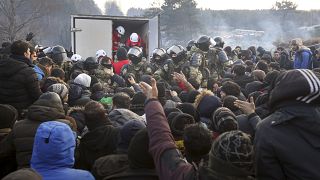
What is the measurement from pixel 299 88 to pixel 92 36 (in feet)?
35.9

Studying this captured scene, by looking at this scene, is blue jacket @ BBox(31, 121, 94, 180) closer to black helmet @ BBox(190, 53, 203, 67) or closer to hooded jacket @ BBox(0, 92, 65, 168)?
hooded jacket @ BBox(0, 92, 65, 168)

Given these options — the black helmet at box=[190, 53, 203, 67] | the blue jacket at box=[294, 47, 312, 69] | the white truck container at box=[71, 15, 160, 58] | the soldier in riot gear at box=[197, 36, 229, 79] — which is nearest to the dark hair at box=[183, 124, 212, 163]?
the black helmet at box=[190, 53, 203, 67]

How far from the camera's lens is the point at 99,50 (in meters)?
12.8

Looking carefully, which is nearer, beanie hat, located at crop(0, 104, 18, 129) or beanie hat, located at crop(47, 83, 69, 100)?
beanie hat, located at crop(0, 104, 18, 129)

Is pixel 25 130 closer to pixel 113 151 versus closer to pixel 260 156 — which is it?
pixel 113 151

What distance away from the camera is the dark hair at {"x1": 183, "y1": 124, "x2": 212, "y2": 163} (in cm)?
277

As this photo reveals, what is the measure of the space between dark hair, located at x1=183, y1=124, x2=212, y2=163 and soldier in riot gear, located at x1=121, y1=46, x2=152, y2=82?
6309mm

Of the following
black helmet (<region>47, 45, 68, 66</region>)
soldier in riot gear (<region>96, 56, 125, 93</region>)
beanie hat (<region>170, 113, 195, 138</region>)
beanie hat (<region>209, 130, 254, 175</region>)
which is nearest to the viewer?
beanie hat (<region>209, 130, 254, 175</region>)

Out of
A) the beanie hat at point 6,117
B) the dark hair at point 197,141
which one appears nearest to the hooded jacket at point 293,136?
the dark hair at point 197,141

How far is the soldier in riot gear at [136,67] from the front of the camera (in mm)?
9289

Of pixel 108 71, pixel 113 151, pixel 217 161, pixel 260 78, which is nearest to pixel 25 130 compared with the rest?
pixel 113 151

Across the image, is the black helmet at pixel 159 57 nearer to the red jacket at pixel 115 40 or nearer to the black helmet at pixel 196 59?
the black helmet at pixel 196 59

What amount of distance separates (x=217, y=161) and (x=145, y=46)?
1209cm

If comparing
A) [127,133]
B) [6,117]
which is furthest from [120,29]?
[127,133]
